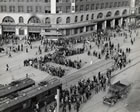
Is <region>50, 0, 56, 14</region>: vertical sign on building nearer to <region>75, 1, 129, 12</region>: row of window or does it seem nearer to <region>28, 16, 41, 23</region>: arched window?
<region>28, 16, 41, 23</region>: arched window

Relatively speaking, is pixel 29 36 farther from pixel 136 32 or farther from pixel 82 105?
pixel 82 105

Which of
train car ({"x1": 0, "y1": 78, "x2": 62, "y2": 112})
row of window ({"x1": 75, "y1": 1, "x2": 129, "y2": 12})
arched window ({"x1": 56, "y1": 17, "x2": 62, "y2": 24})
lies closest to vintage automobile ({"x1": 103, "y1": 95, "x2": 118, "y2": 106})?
train car ({"x1": 0, "y1": 78, "x2": 62, "y2": 112})

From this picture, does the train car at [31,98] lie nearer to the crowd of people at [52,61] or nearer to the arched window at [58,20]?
the crowd of people at [52,61]

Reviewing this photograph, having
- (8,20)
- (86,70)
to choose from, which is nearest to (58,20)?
(8,20)

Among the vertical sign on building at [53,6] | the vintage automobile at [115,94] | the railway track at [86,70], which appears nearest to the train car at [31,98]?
the vintage automobile at [115,94]

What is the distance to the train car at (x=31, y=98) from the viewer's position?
117 ft

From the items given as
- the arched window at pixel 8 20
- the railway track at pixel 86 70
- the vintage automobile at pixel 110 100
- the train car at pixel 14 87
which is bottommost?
the vintage automobile at pixel 110 100

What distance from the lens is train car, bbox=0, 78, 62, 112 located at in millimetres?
35753

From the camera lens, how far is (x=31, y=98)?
128ft

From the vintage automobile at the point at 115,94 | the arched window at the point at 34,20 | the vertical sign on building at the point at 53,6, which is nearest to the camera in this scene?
the vintage automobile at the point at 115,94

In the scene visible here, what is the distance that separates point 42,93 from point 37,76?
549 inches

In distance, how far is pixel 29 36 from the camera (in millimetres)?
84125

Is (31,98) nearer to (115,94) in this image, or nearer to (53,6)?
(115,94)

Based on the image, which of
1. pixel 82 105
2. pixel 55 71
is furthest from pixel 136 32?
pixel 82 105
